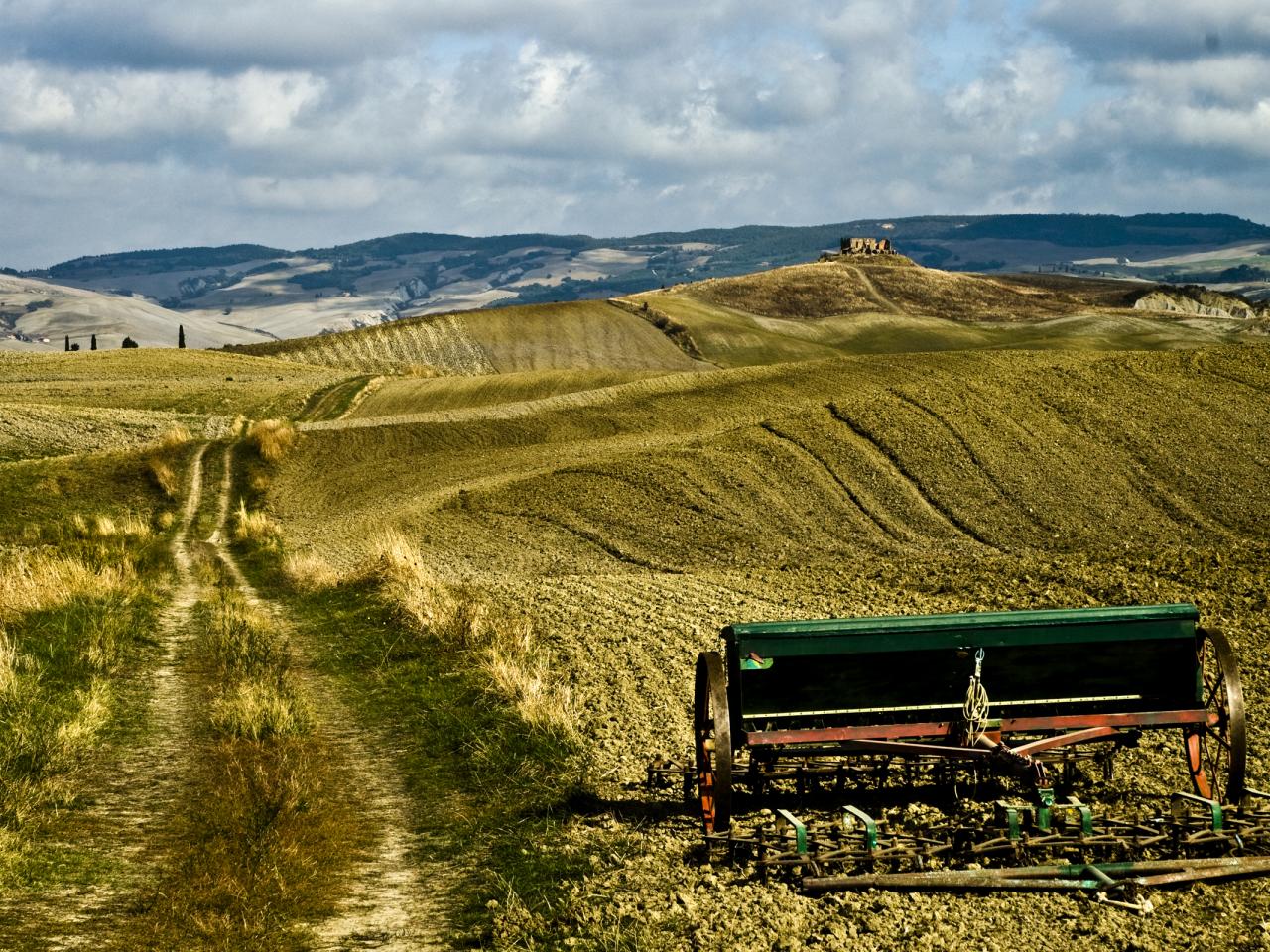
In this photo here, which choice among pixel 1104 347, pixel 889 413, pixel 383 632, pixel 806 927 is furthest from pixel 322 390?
pixel 1104 347

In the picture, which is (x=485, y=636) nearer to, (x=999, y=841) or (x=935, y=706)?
(x=935, y=706)

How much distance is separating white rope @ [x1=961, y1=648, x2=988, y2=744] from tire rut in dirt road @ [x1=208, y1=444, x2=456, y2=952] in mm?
3835

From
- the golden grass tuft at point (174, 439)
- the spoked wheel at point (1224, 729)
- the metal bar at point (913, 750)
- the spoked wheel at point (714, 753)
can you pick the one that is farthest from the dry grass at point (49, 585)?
the golden grass tuft at point (174, 439)

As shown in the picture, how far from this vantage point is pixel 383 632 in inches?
674

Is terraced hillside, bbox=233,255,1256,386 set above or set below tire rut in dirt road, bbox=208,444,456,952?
above

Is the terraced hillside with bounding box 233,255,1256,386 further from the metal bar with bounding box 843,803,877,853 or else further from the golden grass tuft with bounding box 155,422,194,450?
the metal bar with bounding box 843,803,877,853

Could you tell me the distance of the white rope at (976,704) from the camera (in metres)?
8.95

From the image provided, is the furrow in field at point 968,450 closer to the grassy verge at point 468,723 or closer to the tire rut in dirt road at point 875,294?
the grassy verge at point 468,723

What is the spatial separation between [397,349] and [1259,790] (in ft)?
340

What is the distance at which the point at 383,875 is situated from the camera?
8.56 metres

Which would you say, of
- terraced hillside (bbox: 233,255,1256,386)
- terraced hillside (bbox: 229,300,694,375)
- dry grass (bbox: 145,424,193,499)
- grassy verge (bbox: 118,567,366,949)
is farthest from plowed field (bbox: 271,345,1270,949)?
terraced hillside (bbox: 229,300,694,375)

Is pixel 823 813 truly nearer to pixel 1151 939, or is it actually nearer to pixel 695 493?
pixel 1151 939

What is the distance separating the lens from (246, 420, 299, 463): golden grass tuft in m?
47.1

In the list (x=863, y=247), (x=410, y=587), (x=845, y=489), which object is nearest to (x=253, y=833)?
(x=410, y=587)
